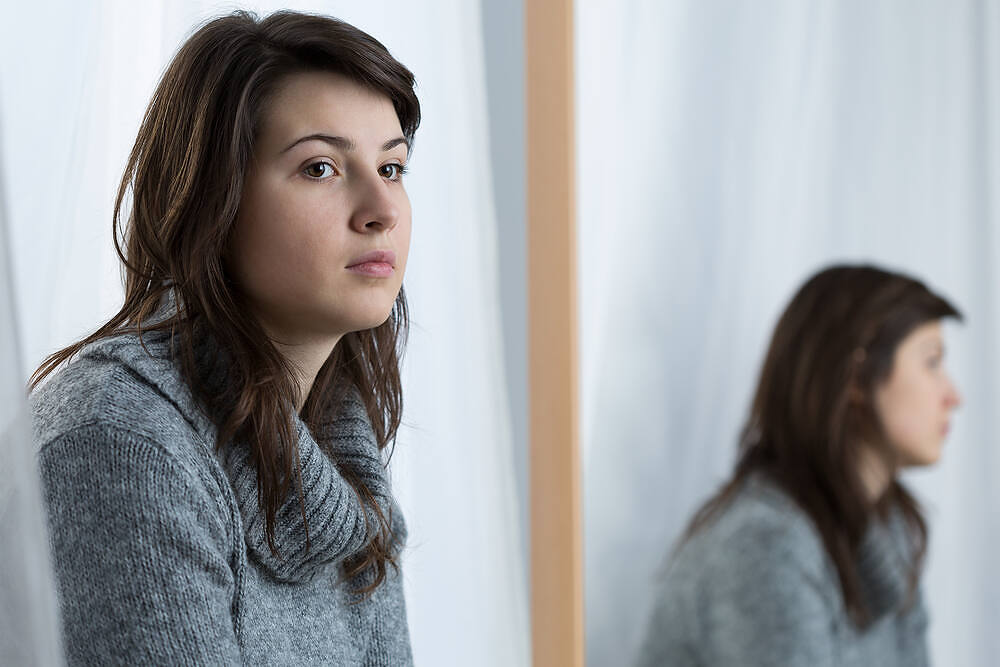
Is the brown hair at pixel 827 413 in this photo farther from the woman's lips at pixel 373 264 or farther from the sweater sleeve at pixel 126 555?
the sweater sleeve at pixel 126 555

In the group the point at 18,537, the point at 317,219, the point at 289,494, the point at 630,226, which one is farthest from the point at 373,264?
the point at 630,226

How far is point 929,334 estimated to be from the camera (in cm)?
136

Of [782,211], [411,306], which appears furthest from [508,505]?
[782,211]

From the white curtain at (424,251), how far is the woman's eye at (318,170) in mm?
183

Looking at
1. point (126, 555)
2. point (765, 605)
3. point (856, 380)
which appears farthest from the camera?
point (856, 380)

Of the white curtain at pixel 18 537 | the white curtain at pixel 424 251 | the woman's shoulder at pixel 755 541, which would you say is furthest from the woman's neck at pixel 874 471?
the white curtain at pixel 18 537

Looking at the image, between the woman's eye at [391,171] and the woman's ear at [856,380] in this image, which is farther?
the woman's ear at [856,380]

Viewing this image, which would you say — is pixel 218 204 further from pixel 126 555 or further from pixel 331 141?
pixel 126 555

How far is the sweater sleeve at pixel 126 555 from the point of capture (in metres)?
0.55

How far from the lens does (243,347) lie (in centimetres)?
66

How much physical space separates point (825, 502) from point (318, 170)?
87cm

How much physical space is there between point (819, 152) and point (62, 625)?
1.15 metres

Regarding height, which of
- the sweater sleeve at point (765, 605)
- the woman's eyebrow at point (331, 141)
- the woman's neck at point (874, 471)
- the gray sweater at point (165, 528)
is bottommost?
the sweater sleeve at point (765, 605)

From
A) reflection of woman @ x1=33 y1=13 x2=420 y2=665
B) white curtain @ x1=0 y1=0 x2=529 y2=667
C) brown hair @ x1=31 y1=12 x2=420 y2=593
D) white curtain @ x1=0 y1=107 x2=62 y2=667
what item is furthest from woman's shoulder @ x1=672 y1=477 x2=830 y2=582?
white curtain @ x1=0 y1=107 x2=62 y2=667
